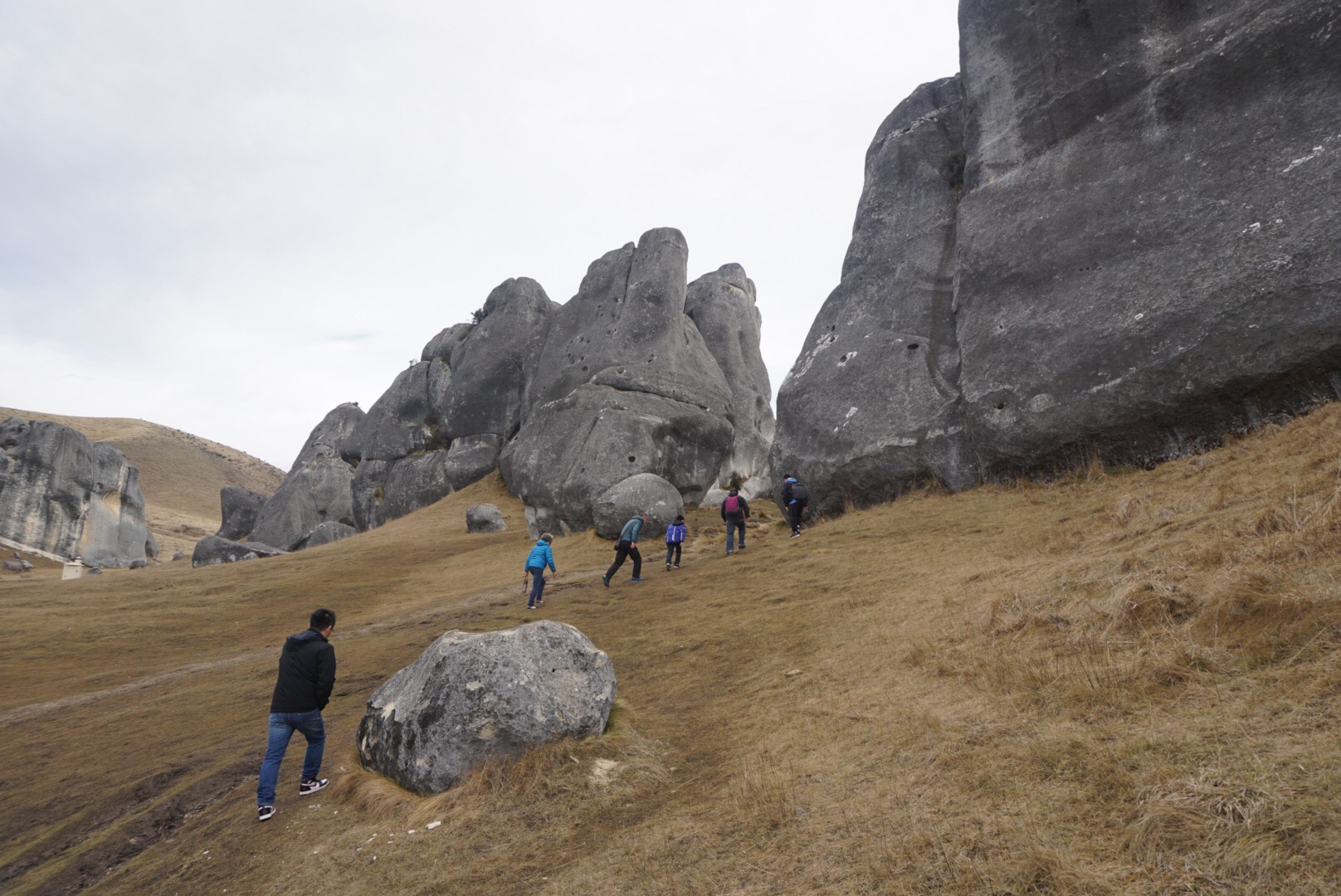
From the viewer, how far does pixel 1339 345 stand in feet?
34.5

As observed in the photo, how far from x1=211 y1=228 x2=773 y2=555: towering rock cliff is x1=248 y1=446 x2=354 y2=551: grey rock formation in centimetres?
9

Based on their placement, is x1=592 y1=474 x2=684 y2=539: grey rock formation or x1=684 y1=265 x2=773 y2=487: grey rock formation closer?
x1=592 y1=474 x2=684 y2=539: grey rock formation

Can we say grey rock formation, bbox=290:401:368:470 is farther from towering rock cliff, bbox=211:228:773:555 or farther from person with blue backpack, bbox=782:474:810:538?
person with blue backpack, bbox=782:474:810:538

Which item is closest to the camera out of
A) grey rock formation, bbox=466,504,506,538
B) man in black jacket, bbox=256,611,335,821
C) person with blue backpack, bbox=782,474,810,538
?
man in black jacket, bbox=256,611,335,821

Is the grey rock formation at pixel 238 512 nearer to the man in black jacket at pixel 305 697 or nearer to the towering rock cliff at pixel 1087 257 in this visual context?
the towering rock cliff at pixel 1087 257

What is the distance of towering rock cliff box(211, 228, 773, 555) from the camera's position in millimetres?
28375

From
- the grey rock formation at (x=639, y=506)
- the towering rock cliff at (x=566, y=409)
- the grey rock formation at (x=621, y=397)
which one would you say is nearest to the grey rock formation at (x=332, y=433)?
the towering rock cliff at (x=566, y=409)

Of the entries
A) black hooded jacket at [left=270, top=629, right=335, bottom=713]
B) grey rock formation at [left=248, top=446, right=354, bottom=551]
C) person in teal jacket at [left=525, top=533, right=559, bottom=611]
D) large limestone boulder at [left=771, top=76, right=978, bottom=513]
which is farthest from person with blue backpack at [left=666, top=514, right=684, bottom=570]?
grey rock formation at [left=248, top=446, right=354, bottom=551]

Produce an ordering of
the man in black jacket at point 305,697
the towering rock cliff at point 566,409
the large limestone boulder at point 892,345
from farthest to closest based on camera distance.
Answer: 1. the towering rock cliff at point 566,409
2. the large limestone boulder at point 892,345
3. the man in black jacket at point 305,697

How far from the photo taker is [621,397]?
29.1 m

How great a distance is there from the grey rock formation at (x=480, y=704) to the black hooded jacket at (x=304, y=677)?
497 millimetres

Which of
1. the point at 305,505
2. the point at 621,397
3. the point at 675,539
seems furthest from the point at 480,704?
the point at 305,505

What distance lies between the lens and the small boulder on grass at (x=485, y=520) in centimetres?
2988

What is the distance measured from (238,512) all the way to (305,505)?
8.23m
